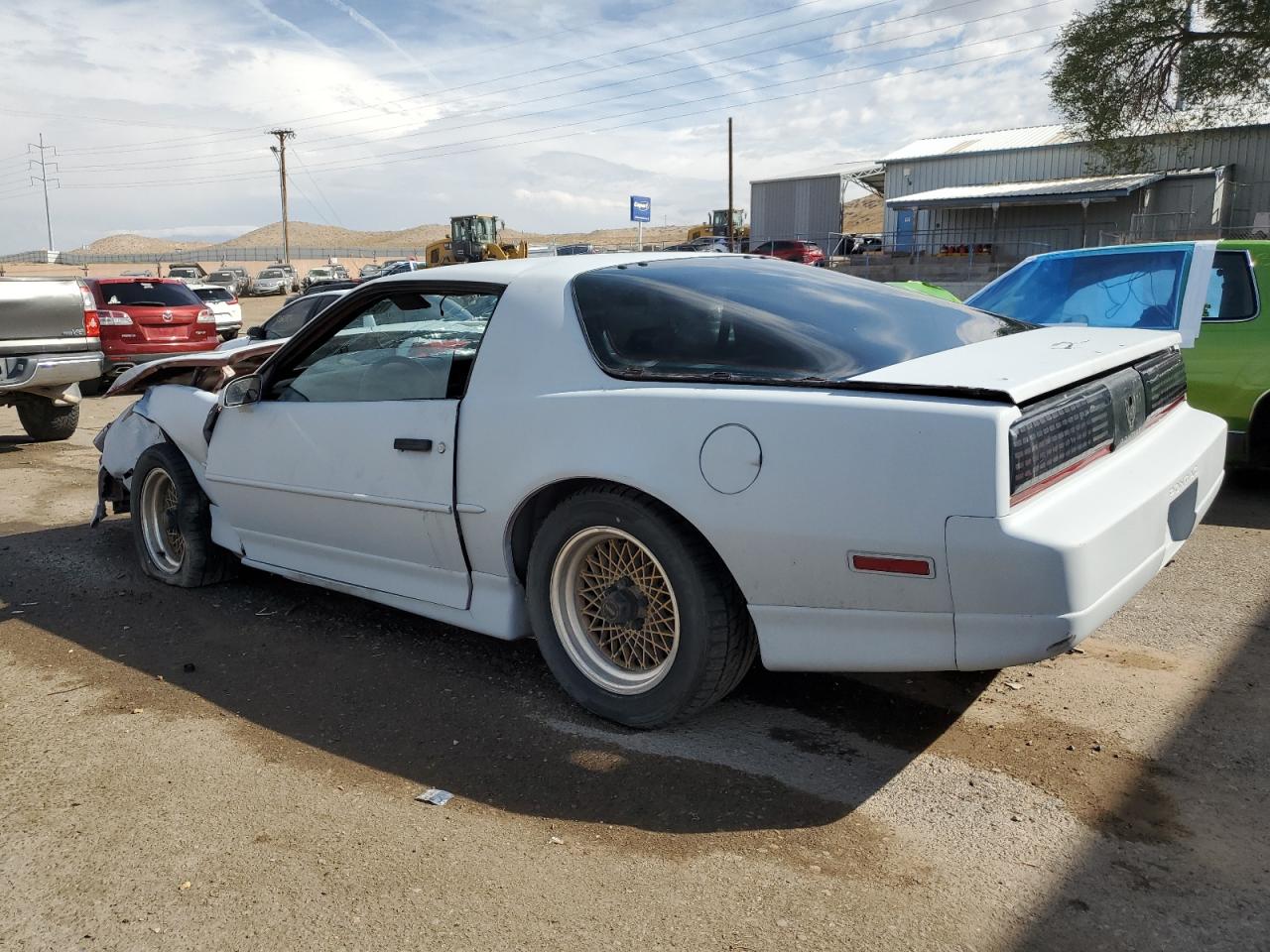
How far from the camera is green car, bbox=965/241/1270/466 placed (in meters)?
6.04

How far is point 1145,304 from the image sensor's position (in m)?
6.36

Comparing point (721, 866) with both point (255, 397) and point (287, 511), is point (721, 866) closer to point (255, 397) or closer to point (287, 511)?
point (287, 511)

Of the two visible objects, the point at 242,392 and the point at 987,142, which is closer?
the point at 242,392

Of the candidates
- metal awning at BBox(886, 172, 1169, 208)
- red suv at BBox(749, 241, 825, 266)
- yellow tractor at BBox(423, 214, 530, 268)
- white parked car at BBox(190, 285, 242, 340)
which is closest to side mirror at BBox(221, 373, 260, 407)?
white parked car at BBox(190, 285, 242, 340)

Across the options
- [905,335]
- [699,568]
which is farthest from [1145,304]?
[699,568]

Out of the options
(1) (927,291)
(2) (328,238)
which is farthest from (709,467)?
(2) (328,238)

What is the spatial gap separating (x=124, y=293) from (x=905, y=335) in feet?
48.1

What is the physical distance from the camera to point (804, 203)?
Answer: 49.9 metres

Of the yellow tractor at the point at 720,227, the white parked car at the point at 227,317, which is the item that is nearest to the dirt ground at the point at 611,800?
the white parked car at the point at 227,317

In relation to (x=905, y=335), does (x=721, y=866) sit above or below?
below

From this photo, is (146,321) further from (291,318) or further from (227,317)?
(227,317)

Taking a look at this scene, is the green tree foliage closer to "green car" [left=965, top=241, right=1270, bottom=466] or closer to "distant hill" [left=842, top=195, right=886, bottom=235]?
"green car" [left=965, top=241, right=1270, bottom=466]

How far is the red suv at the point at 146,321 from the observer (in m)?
14.6

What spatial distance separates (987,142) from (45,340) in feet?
127
